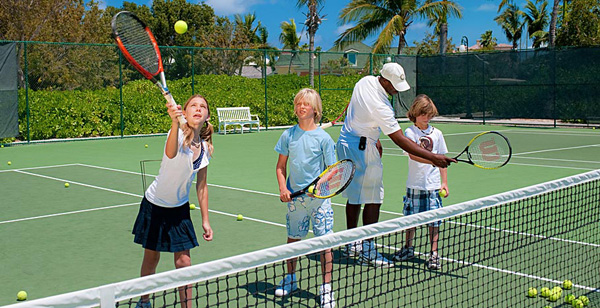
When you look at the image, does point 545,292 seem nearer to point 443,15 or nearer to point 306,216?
point 306,216

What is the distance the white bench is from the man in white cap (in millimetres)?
14438

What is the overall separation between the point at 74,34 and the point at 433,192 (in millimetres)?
26909

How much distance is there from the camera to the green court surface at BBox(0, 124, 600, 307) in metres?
5.18

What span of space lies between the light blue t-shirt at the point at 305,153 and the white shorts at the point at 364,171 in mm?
615

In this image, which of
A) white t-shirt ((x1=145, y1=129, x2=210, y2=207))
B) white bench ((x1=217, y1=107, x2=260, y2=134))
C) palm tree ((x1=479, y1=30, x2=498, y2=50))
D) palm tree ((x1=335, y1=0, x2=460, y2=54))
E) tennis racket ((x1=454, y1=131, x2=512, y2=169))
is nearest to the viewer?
white t-shirt ((x1=145, y1=129, x2=210, y2=207))

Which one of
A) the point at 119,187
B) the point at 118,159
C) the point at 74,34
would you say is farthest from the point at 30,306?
the point at 74,34

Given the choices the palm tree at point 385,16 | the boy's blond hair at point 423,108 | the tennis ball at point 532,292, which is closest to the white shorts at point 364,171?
the boy's blond hair at point 423,108

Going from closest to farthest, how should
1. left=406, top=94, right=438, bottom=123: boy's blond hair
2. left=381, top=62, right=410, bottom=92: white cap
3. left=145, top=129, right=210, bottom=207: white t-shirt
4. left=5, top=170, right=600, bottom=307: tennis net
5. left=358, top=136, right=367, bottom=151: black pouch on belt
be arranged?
left=5, top=170, right=600, bottom=307: tennis net
left=145, top=129, right=210, bottom=207: white t-shirt
left=381, top=62, right=410, bottom=92: white cap
left=358, top=136, right=367, bottom=151: black pouch on belt
left=406, top=94, right=438, bottom=123: boy's blond hair

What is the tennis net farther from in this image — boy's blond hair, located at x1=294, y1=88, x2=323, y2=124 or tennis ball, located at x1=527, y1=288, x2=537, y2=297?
boy's blond hair, located at x1=294, y1=88, x2=323, y2=124

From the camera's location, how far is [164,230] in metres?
3.63

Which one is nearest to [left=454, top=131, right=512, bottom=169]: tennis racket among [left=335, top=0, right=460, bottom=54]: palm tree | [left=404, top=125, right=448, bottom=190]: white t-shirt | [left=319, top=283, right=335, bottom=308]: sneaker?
[left=404, top=125, right=448, bottom=190]: white t-shirt

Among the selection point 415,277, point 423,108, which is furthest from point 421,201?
point 423,108

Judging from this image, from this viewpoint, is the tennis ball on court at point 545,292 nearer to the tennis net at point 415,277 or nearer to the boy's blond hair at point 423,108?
the tennis net at point 415,277

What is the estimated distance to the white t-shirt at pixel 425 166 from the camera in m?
5.06
